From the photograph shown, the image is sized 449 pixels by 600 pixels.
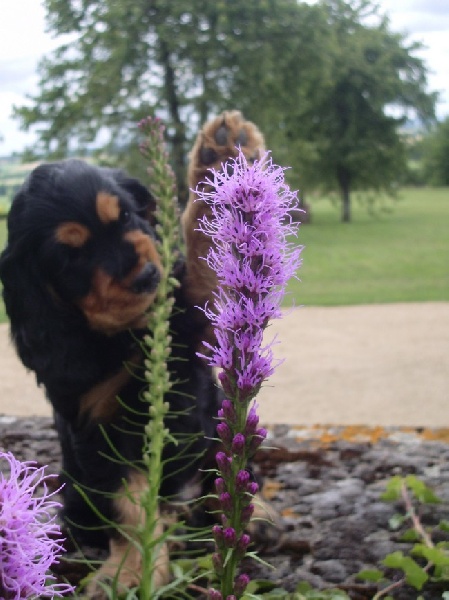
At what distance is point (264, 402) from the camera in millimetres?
6266

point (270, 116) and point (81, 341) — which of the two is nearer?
point (81, 341)

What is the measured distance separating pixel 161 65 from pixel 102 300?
64.7 ft

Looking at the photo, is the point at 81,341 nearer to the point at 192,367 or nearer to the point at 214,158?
the point at 192,367

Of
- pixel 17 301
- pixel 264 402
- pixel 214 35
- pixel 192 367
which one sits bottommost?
pixel 264 402

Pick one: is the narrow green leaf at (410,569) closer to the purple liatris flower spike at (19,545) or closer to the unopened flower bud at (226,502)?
the unopened flower bud at (226,502)

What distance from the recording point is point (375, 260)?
57.2 ft

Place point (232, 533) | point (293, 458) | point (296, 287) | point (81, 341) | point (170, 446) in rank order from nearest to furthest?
point (232, 533) < point (81, 341) < point (170, 446) < point (293, 458) < point (296, 287)

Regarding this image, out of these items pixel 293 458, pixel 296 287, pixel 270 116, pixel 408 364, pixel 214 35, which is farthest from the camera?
pixel 270 116

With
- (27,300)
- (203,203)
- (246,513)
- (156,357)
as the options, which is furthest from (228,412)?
(203,203)

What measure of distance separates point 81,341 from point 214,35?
771 inches

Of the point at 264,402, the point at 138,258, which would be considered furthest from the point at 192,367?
the point at 264,402

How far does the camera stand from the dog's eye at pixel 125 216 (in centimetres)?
241

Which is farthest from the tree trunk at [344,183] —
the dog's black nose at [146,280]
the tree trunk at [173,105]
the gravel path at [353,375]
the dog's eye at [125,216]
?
the dog's black nose at [146,280]

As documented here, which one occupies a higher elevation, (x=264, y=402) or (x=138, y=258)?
(x=138, y=258)
